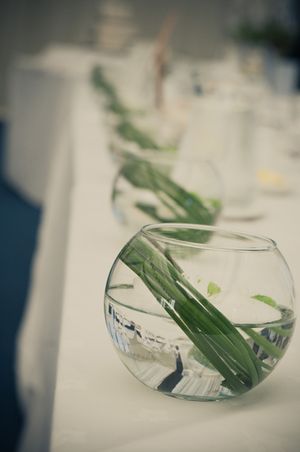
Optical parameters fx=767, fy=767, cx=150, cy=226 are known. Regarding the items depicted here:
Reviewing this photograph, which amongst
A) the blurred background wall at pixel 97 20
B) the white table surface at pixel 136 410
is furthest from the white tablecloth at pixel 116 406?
the blurred background wall at pixel 97 20

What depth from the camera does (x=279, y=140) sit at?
6.52 feet

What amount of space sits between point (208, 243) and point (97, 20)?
24.1ft

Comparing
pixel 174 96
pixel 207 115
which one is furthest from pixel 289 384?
pixel 174 96

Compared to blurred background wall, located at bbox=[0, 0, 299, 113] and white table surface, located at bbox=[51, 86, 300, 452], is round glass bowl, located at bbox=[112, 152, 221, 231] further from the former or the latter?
blurred background wall, located at bbox=[0, 0, 299, 113]

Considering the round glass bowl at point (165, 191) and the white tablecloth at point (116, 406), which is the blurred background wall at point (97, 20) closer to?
the round glass bowl at point (165, 191)

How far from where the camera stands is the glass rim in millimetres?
395

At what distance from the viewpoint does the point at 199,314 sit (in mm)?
385

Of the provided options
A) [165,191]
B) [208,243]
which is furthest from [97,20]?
[208,243]

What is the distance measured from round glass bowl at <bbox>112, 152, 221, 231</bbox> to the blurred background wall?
6.86 m

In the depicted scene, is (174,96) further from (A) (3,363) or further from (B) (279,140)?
(A) (3,363)

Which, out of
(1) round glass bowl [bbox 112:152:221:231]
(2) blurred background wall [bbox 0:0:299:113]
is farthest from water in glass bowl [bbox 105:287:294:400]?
(2) blurred background wall [bbox 0:0:299:113]

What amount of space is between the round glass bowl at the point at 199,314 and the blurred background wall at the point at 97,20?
7206mm

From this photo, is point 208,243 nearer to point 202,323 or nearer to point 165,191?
point 202,323

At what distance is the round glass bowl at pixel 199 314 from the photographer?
385mm
